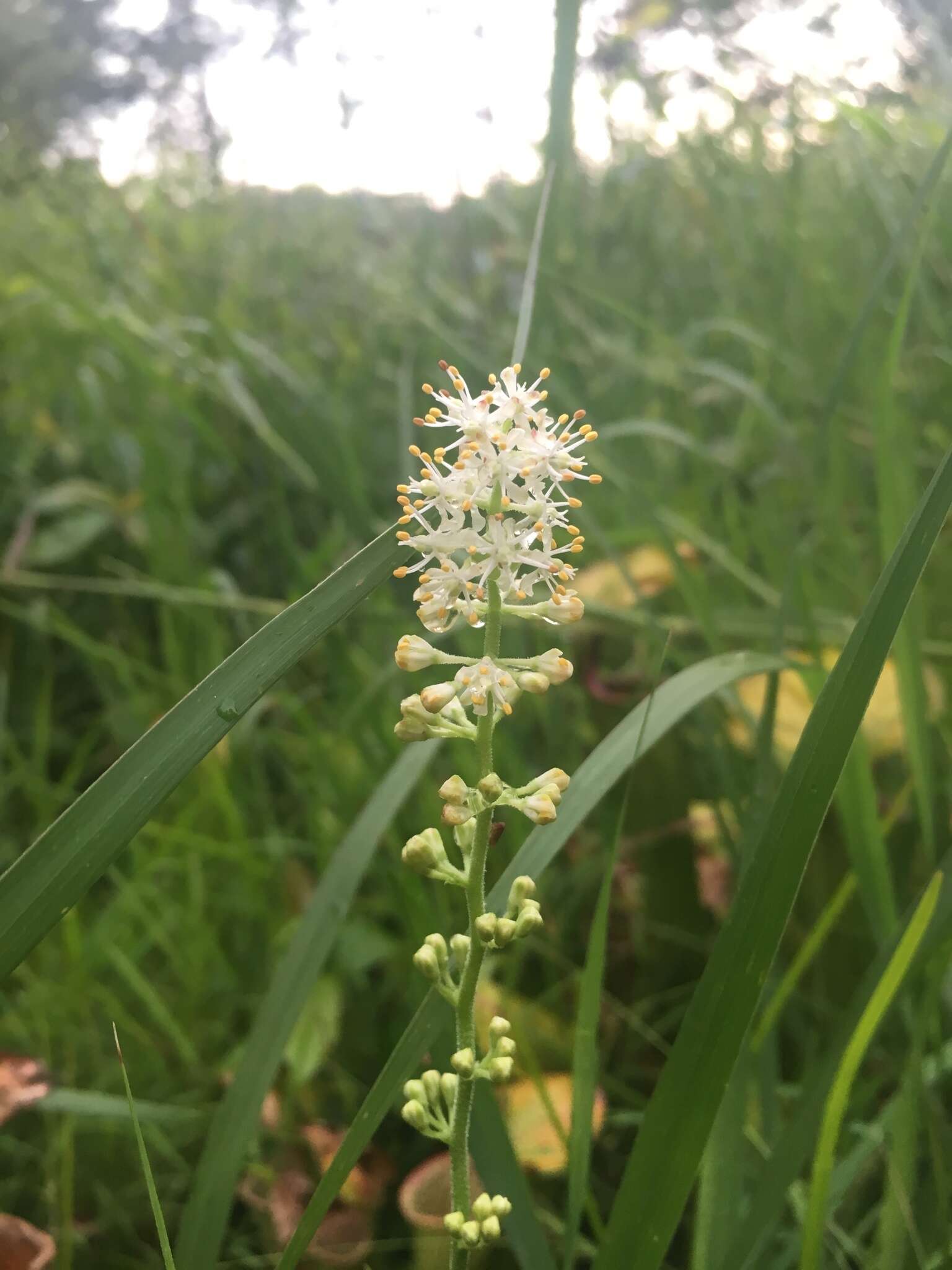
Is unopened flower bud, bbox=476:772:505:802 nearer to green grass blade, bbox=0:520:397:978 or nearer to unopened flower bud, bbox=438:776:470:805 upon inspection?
unopened flower bud, bbox=438:776:470:805

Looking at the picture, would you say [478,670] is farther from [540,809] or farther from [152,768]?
[152,768]

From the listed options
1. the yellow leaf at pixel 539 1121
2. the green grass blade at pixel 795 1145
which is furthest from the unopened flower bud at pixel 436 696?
the yellow leaf at pixel 539 1121

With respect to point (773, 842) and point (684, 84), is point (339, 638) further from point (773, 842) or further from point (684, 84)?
point (684, 84)

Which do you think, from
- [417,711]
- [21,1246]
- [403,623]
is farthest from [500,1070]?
[403,623]

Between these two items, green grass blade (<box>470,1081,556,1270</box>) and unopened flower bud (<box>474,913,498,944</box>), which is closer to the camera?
unopened flower bud (<box>474,913,498,944</box>)

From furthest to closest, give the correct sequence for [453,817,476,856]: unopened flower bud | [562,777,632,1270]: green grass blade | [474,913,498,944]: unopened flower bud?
[562,777,632,1270]: green grass blade, [453,817,476,856]: unopened flower bud, [474,913,498,944]: unopened flower bud

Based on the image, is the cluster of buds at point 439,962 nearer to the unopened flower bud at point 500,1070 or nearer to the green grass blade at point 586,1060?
the unopened flower bud at point 500,1070

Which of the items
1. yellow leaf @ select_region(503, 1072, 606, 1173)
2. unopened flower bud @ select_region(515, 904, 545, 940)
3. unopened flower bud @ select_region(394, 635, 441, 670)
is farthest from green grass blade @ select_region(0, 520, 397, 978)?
yellow leaf @ select_region(503, 1072, 606, 1173)
